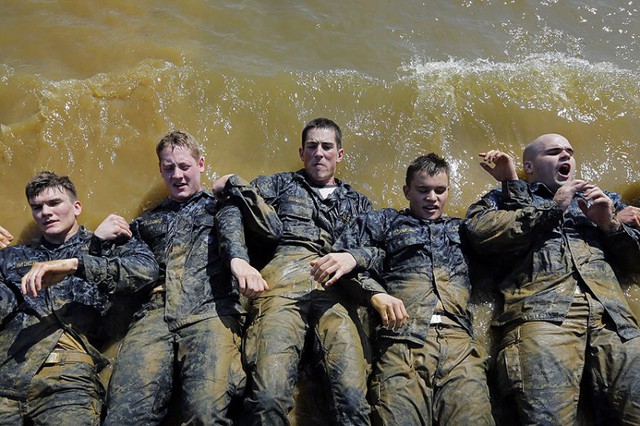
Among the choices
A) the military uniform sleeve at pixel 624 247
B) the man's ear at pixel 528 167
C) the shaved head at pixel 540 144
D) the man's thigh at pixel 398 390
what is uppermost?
the shaved head at pixel 540 144

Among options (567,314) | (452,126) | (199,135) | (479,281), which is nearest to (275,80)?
(199,135)

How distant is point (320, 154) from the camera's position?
18.5 ft

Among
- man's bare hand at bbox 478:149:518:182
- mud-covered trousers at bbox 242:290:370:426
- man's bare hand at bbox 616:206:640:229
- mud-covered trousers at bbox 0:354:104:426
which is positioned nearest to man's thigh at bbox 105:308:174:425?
mud-covered trousers at bbox 0:354:104:426

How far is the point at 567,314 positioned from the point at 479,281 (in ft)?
2.73

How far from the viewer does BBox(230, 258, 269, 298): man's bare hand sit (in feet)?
14.9

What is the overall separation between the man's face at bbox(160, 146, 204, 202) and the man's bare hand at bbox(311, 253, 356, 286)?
4.81 feet

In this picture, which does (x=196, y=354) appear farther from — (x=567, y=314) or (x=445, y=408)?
(x=567, y=314)

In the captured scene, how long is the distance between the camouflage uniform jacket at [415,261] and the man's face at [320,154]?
538 mm

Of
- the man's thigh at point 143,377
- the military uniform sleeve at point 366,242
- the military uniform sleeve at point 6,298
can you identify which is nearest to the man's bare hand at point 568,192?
the military uniform sleeve at point 366,242

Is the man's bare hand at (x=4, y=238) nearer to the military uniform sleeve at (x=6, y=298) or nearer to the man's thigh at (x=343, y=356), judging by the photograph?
the military uniform sleeve at (x=6, y=298)

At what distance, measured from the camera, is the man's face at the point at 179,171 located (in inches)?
215

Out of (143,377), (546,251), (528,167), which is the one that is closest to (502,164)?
(528,167)

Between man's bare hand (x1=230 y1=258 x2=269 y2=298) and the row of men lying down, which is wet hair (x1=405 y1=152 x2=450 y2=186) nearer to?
the row of men lying down

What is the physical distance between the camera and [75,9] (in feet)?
23.8
